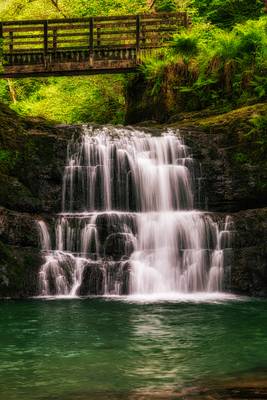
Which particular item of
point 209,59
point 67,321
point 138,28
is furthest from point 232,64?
point 67,321

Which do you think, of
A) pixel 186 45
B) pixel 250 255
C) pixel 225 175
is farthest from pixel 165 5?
pixel 250 255

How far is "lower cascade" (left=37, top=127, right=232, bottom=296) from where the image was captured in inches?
528

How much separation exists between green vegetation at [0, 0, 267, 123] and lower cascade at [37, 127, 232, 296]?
362 cm

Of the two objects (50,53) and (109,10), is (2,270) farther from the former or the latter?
(109,10)

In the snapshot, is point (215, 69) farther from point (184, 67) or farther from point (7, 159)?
point (7, 159)

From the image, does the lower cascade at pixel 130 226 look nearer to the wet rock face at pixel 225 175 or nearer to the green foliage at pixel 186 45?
the wet rock face at pixel 225 175

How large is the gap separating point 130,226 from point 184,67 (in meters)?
8.27

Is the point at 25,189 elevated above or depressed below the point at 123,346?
above

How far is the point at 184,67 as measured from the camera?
20.5m

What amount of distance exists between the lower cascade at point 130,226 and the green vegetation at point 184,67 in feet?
11.9

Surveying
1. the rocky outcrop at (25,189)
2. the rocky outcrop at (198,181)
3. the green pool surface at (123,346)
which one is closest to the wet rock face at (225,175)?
the rocky outcrop at (198,181)

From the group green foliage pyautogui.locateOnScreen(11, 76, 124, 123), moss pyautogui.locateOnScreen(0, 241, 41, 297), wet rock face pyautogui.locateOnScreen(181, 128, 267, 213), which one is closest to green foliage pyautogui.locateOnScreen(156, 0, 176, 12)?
green foliage pyautogui.locateOnScreen(11, 76, 124, 123)

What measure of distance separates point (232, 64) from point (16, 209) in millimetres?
8867

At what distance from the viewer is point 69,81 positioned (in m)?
27.5
